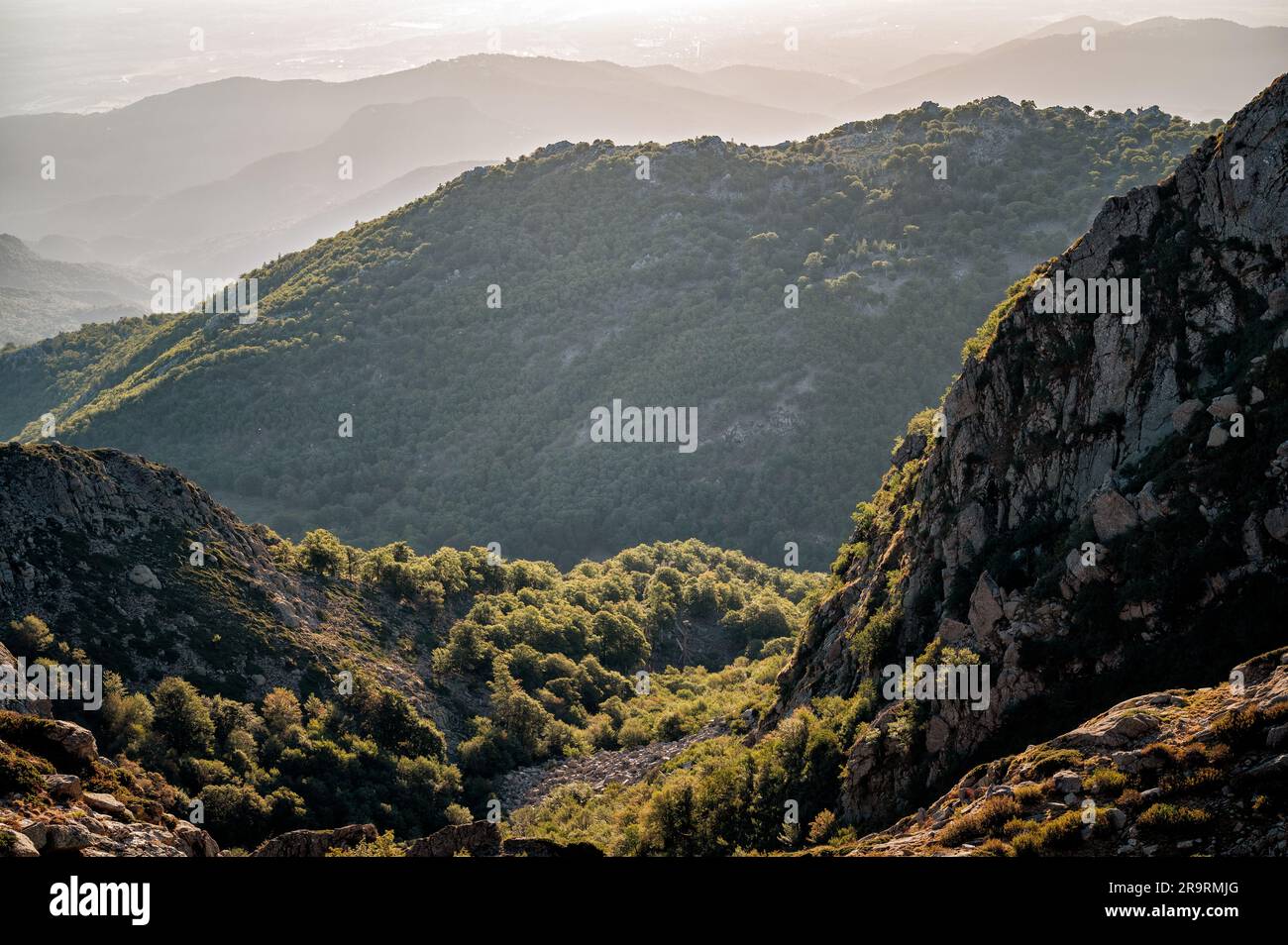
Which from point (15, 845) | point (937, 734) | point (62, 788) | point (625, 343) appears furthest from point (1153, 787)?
point (625, 343)

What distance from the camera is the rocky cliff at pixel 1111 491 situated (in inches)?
1071

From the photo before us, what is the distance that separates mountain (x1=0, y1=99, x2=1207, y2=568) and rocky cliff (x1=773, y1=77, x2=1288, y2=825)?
9396 cm

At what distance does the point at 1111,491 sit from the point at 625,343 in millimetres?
138025

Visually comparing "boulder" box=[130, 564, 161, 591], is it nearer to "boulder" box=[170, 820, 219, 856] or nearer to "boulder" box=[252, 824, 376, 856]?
"boulder" box=[252, 824, 376, 856]

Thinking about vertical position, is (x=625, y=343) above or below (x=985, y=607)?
above

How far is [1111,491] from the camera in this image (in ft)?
99.8

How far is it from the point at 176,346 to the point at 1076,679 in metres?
170

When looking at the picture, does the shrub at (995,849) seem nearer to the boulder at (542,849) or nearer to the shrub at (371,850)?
the boulder at (542,849)

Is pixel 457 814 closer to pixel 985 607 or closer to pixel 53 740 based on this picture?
pixel 53 740

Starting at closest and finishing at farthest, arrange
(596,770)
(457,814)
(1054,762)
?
(1054,762) < (457,814) < (596,770)

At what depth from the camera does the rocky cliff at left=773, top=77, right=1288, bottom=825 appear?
2720cm
